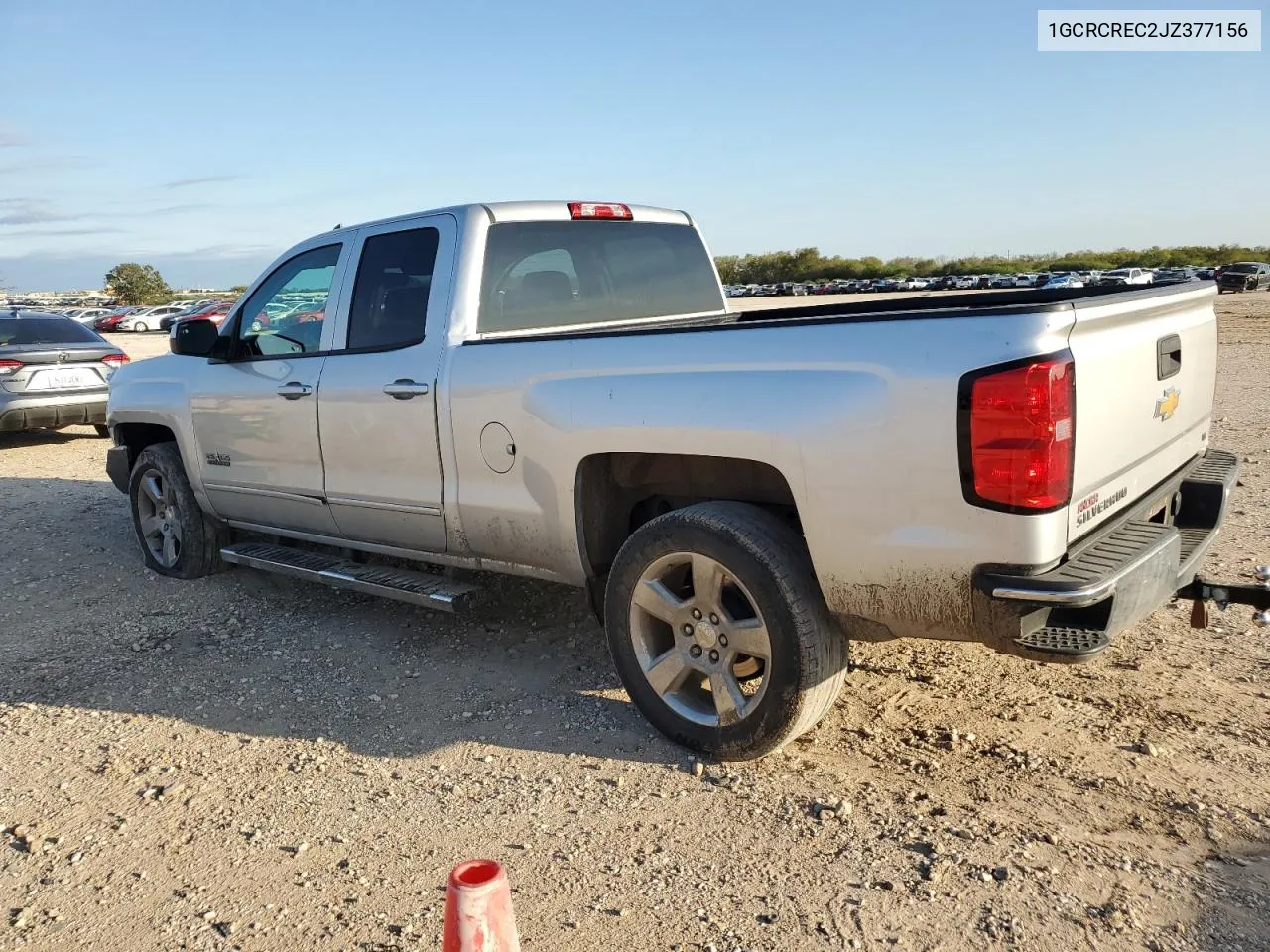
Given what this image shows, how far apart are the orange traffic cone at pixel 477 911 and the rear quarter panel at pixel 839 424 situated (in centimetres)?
160

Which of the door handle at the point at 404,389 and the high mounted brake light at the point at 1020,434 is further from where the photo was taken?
the door handle at the point at 404,389

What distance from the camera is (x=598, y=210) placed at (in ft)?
17.0

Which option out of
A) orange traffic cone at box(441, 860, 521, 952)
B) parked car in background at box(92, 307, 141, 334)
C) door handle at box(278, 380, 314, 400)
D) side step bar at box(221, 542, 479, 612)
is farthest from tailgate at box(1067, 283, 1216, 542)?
parked car in background at box(92, 307, 141, 334)

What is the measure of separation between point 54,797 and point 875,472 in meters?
3.08

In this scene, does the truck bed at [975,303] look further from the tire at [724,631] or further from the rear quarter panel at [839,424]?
the tire at [724,631]

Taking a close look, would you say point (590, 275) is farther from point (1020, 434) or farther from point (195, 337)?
point (1020, 434)

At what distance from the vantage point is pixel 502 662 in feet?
15.5

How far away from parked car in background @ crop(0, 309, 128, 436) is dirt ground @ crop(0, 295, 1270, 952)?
6.97 meters

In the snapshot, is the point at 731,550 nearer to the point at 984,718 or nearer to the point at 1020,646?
the point at 1020,646

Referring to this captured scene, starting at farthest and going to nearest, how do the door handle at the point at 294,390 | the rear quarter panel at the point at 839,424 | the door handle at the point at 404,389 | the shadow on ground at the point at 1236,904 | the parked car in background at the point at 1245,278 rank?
the parked car in background at the point at 1245,278 < the door handle at the point at 294,390 < the door handle at the point at 404,389 < the rear quarter panel at the point at 839,424 < the shadow on ground at the point at 1236,904

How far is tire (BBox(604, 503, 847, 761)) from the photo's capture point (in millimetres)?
3385

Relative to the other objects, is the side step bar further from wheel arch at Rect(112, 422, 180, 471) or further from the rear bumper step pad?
the rear bumper step pad

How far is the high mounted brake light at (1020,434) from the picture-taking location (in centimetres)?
283

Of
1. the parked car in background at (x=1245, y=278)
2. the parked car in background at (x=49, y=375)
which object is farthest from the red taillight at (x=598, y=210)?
the parked car in background at (x=1245, y=278)
